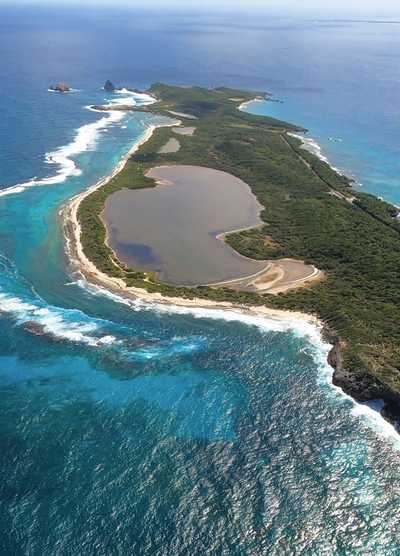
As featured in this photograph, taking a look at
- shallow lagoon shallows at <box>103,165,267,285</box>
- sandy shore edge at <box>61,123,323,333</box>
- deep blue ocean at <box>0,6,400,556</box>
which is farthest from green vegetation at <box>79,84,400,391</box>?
deep blue ocean at <box>0,6,400,556</box>

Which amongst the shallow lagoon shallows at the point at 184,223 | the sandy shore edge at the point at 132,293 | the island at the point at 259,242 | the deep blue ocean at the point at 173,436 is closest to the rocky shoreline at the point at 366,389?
the island at the point at 259,242

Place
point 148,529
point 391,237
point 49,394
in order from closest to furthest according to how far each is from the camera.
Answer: point 148,529
point 49,394
point 391,237

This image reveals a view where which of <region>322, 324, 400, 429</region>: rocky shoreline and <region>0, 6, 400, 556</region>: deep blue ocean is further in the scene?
<region>322, 324, 400, 429</region>: rocky shoreline

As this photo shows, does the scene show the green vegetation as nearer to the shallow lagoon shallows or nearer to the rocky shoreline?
the rocky shoreline

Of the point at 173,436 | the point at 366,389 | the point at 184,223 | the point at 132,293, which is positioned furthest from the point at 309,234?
the point at 173,436

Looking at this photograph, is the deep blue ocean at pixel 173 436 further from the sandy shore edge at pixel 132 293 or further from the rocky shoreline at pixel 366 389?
the sandy shore edge at pixel 132 293

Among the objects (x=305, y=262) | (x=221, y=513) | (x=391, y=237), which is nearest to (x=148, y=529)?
(x=221, y=513)

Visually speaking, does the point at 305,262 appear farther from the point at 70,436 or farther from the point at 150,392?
the point at 70,436
